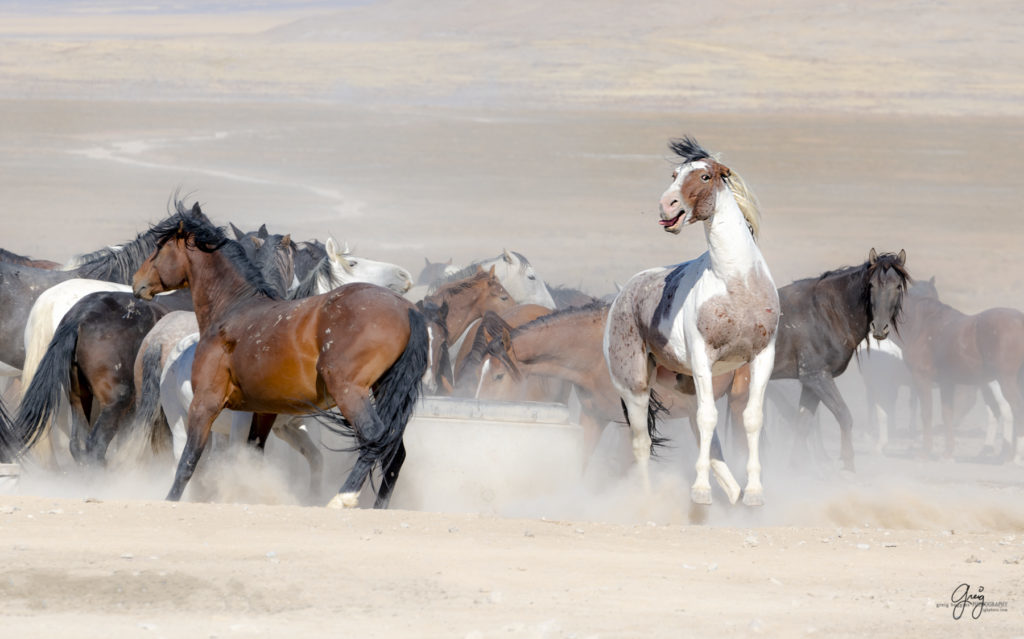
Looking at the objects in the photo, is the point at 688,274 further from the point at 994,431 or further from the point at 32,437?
the point at 994,431

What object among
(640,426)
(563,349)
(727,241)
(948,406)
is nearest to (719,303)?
(727,241)

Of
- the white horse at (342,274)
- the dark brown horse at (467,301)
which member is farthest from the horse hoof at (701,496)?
the dark brown horse at (467,301)

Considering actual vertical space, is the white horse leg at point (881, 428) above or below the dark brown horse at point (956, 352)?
below

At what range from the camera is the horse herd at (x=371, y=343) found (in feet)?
26.0

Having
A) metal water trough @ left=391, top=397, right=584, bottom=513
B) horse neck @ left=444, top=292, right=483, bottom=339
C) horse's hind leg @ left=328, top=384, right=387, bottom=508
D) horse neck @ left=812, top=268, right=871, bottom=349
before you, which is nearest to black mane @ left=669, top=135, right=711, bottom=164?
metal water trough @ left=391, top=397, right=584, bottom=513

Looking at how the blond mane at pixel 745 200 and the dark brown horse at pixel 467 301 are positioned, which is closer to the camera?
the blond mane at pixel 745 200

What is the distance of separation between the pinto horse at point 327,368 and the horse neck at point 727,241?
1669mm

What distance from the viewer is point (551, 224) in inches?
1240

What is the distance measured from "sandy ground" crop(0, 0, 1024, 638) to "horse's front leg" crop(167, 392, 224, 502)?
31 cm

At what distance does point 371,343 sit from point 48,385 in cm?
257

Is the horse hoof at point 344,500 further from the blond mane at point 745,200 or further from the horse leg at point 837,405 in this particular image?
the horse leg at point 837,405

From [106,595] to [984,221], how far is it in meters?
29.1

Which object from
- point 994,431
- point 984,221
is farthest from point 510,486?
point 984,221

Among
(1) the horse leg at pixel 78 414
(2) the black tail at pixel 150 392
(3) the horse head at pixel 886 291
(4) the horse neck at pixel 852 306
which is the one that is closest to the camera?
(2) the black tail at pixel 150 392
